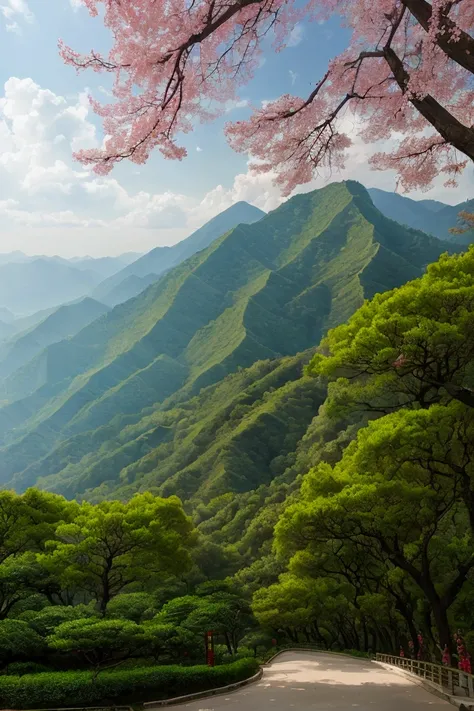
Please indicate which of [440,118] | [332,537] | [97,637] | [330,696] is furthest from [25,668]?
[440,118]

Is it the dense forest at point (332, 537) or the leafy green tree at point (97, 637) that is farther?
the dense forest at point (332, 537)

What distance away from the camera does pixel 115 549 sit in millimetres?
21516

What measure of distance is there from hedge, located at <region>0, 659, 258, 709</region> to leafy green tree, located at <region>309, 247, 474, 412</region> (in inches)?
331

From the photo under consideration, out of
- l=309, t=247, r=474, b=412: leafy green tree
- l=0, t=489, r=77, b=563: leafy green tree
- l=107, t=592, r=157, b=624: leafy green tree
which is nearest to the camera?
l=309, t=247, r=474, b=412: leafy green tree

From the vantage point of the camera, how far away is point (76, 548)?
20.3 m

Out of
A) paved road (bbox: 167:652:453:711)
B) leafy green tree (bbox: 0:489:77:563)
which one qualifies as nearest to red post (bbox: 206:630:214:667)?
paved road (bbox: 167:652:453:711)

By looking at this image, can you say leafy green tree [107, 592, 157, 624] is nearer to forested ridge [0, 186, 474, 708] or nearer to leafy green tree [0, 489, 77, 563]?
forested ridge [0, 186, 474, 708]

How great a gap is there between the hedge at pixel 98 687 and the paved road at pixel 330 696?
1.05 meters

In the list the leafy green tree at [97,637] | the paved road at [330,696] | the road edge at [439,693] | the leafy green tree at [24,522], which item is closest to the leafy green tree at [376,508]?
the road edge at [439,693]

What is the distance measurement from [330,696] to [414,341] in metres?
7.90

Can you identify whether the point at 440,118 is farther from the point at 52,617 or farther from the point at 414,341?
the point at 52,617

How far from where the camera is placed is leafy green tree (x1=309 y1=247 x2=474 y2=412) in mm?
12328

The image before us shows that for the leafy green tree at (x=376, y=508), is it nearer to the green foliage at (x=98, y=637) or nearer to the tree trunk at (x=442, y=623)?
the tree trunk at (x=442, y=623)

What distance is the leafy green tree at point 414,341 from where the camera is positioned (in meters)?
12.3
